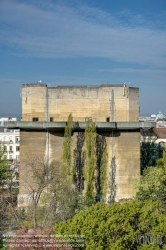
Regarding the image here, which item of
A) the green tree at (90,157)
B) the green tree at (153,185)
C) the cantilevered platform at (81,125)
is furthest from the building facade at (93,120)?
Answer: the green tree at (153,185)

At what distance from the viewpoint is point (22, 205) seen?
26.3 meters

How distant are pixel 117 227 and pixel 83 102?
15.4 meters

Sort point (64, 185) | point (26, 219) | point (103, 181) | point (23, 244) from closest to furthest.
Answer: point (23, 244)
point (26, 219)
point (64, 185)
point (103, 181)

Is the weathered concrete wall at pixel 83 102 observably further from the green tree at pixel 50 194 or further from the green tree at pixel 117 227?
the green tree at pixel 117 227

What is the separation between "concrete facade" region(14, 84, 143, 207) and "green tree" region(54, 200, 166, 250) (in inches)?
499

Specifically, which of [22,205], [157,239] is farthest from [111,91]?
[157,239]

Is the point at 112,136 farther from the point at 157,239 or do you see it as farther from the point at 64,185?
the point at 157,239

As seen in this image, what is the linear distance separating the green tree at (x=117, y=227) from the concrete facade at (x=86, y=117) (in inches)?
499

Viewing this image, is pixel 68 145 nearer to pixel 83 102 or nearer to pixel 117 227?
pixel 83 102

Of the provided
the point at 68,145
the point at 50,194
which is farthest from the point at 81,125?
the point at 50,194

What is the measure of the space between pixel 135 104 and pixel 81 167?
20.3 ft

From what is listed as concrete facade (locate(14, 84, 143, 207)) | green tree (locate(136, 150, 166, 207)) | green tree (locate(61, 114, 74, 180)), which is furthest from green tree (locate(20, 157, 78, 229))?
green tree (locate(136, 150, 166, 207))

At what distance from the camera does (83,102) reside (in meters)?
26.9

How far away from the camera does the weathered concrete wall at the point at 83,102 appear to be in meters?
26.8
